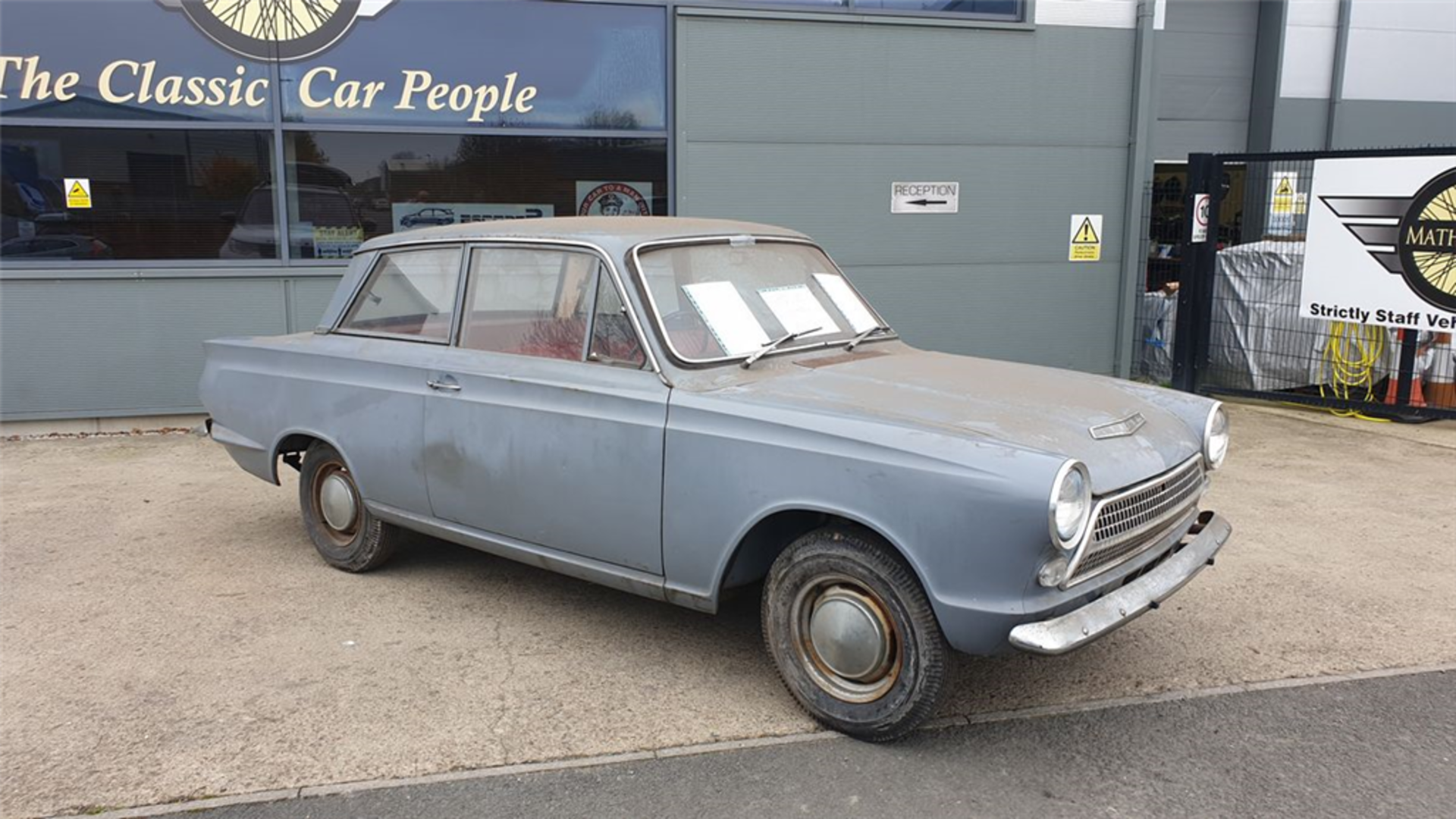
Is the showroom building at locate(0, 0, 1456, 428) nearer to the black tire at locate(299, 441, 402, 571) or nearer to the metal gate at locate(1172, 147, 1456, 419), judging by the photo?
the metal gate at locate(1172, 147, 1456, 419)

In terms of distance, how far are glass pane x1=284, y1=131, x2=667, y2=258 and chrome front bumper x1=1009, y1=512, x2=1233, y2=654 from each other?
6153 millimetres

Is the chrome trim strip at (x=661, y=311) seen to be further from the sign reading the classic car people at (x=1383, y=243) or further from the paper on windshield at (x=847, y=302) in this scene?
the sign reading the classic car people at (x=1383, y=243)

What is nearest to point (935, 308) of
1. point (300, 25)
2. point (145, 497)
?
point (300, 25)

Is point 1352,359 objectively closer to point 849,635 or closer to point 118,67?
point 849,635

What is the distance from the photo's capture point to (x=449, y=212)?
28.6 ft

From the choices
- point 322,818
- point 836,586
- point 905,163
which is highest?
point 905,163

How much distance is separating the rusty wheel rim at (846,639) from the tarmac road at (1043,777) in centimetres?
20

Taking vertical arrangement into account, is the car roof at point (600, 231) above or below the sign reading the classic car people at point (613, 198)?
below

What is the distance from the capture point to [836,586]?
3545mm

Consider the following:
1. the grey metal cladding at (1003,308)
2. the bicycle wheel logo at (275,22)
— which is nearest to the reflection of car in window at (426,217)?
the bicycle wheel logo at (275,22)

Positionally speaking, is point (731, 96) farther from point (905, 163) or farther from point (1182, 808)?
point (1182, 808)

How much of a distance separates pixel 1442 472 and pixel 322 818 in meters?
7.25

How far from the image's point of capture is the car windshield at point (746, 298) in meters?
4.09

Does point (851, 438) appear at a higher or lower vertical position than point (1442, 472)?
higher
